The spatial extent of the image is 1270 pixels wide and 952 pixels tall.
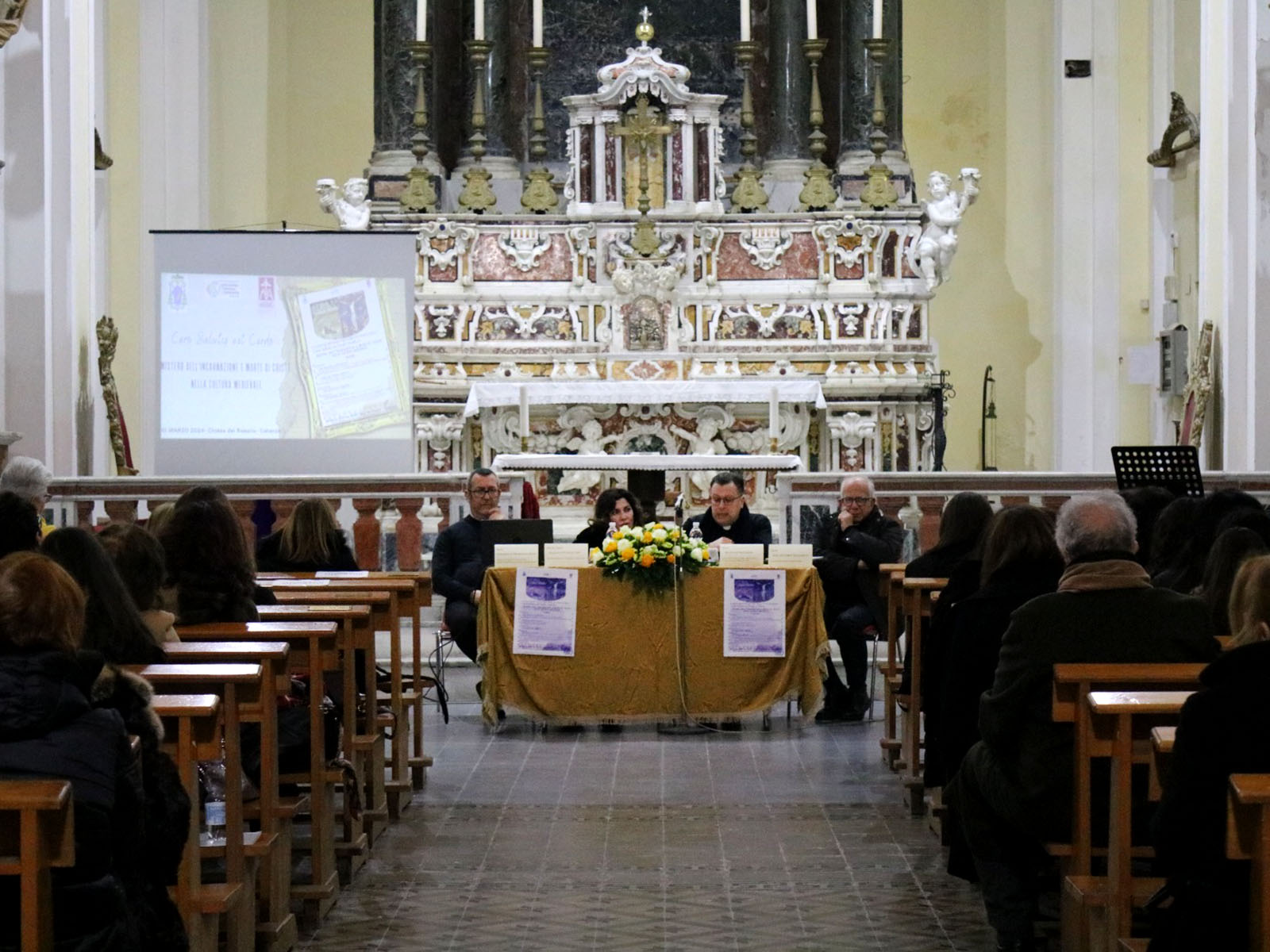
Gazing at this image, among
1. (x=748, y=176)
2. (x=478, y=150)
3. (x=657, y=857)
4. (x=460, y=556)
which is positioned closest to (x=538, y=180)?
(x=478, y=150)

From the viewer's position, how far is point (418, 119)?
15828 millimetres

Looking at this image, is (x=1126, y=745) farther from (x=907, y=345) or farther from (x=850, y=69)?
(x=850, y=69)

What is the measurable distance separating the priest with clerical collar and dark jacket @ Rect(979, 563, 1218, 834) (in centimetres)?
448

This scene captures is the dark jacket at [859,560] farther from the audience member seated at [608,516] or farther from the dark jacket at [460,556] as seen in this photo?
the dark jacket at [460,556]

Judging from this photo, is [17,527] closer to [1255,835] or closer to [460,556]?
[1255,835]

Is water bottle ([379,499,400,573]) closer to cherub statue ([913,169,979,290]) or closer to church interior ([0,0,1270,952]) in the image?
church interior ([0,0,1270,952])

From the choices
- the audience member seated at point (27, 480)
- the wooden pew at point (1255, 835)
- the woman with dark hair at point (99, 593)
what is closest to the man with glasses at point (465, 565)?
the audience member seated at point (27, 480)

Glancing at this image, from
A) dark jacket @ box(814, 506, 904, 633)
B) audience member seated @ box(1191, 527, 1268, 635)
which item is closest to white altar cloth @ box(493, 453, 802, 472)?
dark jacket @ box(814, 506, 904, 633)

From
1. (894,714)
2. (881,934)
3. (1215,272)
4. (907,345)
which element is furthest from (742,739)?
(907,345)

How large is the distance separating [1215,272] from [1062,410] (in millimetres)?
5418

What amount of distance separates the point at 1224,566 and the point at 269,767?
2522 millimetres

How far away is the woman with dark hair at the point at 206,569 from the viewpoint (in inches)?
229

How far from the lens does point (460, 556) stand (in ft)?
Result: 31.1

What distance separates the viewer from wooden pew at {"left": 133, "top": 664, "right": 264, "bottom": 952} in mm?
4566
